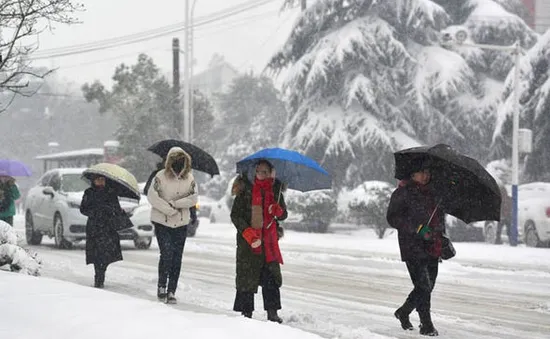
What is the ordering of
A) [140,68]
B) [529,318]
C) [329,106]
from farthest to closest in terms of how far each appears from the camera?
1. [140,68]
2. [329,106]
3. [529,318]

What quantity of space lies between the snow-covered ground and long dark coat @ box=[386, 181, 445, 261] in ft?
2.81

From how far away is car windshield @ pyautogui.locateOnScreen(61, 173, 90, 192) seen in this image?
18953 mm

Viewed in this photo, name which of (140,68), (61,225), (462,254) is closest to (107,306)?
(61,225)

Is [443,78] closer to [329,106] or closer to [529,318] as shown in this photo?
[329,106]

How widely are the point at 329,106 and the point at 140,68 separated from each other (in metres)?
15.6

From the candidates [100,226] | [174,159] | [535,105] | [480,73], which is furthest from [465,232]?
[174,159]

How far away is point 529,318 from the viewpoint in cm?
992

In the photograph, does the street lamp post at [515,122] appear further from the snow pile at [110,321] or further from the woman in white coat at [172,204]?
the snow pile at [110,321]

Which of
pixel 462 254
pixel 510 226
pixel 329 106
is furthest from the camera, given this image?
pixel 329 106

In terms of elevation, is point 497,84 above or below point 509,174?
above

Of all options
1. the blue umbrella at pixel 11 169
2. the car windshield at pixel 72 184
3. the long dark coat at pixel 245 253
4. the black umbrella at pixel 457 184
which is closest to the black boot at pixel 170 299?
the long dark coat at pixel 245 253

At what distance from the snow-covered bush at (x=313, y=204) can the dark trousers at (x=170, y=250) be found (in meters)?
17.5

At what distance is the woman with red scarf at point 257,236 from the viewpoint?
28.2 ft

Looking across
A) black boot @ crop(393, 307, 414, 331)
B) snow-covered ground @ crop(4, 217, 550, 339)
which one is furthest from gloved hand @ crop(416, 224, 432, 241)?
snow-covered ground @ crop(4, 217, 550, 339)
